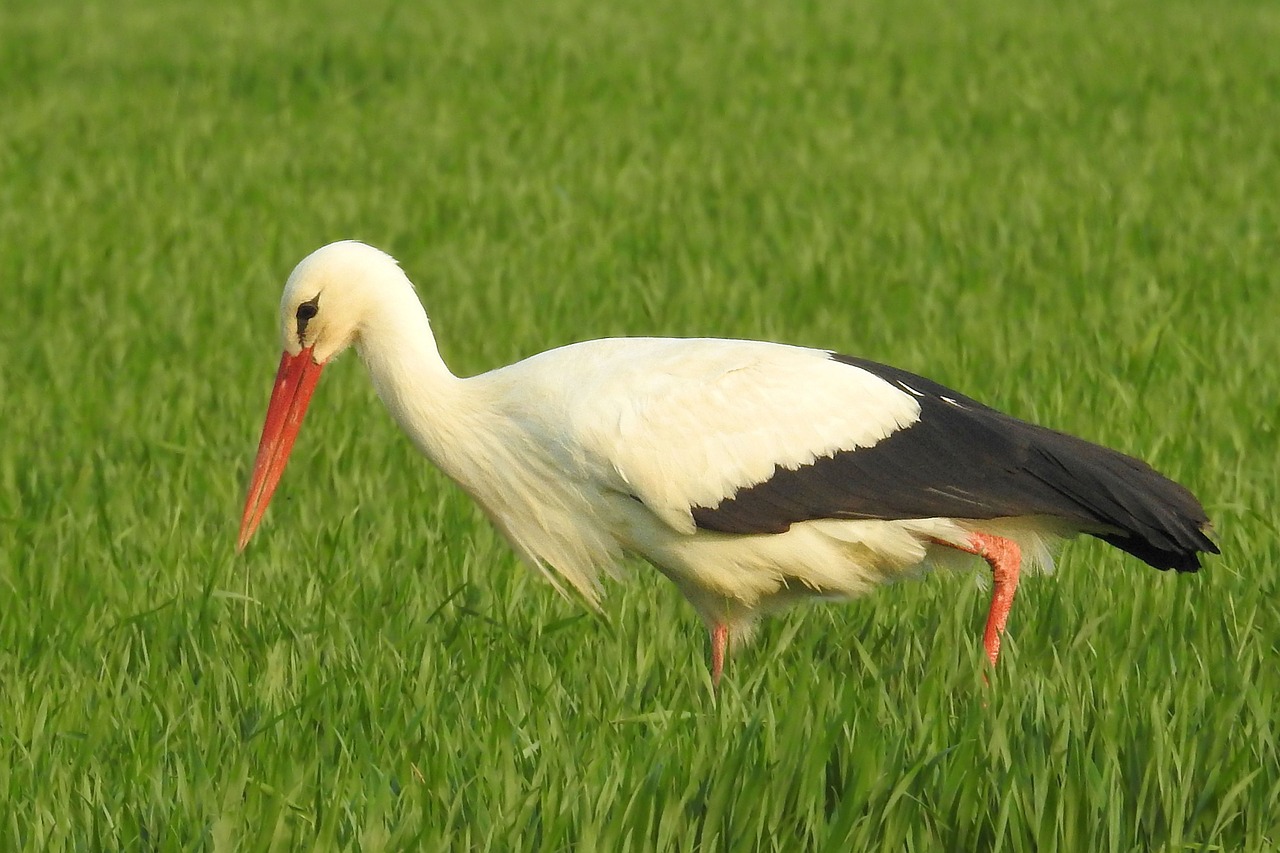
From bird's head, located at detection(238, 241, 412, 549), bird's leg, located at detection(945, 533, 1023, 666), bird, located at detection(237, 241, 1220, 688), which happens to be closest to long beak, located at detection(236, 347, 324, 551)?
bird's head, located at detection(238, 241, 412, 549)

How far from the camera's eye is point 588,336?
794 cm

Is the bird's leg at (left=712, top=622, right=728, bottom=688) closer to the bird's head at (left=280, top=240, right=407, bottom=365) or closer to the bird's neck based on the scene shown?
the bird's neck

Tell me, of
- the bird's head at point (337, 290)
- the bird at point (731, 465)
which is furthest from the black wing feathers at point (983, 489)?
the bird's head at point (337, 290)

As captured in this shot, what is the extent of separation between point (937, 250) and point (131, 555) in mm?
5438

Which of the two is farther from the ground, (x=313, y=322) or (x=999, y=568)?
(x=313, y=322)

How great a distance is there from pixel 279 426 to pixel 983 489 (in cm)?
187

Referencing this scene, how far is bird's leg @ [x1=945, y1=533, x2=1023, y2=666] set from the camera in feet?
14.7

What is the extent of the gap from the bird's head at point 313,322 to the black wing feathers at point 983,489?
1019 millimetres

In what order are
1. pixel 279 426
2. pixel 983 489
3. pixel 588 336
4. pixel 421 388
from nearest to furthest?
pixel 983 489 < pixel 421 388 < pixel 279 426 < pixel 588 336

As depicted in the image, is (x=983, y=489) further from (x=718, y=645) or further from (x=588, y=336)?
(x=588, y=336)

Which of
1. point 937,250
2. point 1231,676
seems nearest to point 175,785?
point 1231,676

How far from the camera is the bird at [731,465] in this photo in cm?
438

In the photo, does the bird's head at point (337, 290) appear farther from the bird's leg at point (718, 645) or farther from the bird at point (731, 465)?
the bird's leg at point (718, 645)

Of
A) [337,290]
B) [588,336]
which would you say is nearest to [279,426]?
[337,290]
